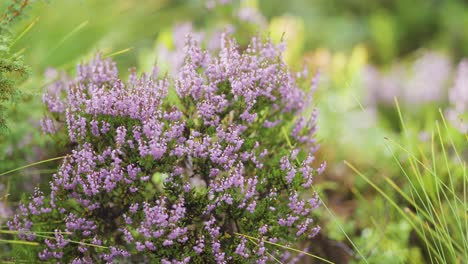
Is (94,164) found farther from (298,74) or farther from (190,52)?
(298,74)

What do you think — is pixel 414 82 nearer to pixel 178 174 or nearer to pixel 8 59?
pixel 178 174

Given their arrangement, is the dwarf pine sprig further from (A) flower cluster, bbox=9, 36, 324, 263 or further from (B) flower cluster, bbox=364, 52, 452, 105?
(B) flower cluster, bbox=364, 52, 452, 105

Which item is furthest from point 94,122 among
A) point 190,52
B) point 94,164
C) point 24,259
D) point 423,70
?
point 423,70

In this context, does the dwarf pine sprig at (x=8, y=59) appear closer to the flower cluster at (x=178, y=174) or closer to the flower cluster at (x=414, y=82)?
the flower cluster at (x=178, y=174)

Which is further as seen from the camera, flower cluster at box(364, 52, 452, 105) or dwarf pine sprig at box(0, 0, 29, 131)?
flower cluster at box(364, 52, 452, 105)

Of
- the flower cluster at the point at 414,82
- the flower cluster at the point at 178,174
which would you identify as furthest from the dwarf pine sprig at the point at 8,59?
the flower cluster at the point at 414,82

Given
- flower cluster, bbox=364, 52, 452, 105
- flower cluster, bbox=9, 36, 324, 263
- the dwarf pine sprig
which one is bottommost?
flower cluster, bbox=364, 52, 452, 105

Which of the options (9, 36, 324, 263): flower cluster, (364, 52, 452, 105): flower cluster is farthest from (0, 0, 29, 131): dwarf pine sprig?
(364, 52, 452, 105): flower cluster

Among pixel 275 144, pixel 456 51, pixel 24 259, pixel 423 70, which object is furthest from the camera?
pixel 456 51
